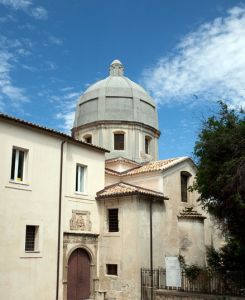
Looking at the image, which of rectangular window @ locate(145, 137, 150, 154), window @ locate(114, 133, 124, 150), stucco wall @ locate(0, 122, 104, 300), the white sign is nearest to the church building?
stucco wall @ locate(0, 122, 104, 300)

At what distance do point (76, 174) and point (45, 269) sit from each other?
519 centimetres

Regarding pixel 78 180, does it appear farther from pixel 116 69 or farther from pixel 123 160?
pixel 116 69

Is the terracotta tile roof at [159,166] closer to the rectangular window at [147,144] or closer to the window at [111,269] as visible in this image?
the rectangular window at [147,144]

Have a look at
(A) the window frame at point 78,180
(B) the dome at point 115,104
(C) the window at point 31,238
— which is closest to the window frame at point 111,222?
(A) the window frame at point 78,180

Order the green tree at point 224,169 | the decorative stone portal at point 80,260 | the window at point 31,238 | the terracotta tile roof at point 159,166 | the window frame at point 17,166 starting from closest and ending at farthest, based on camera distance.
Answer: the green tree at point 224,169
the window frame at point 17,166
the window at point 31,238
the decorative stone portal at point 80,260
the terracotta tile roof at point 159,166

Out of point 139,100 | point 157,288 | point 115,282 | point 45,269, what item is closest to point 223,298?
point 157,288

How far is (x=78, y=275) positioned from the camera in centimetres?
1941

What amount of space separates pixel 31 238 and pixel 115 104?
45.6 feet

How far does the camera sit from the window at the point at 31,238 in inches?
682

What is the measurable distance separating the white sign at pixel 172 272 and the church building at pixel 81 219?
3.28ft

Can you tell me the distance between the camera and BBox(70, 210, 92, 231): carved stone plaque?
19380 mm

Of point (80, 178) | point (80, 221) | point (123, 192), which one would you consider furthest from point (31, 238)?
point (123, 192)

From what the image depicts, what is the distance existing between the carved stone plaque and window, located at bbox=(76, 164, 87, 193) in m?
1.25

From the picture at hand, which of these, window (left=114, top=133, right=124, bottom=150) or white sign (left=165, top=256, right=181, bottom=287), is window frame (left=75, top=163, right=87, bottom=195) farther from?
window (left=114, top=133, right=124, bottom=150)
